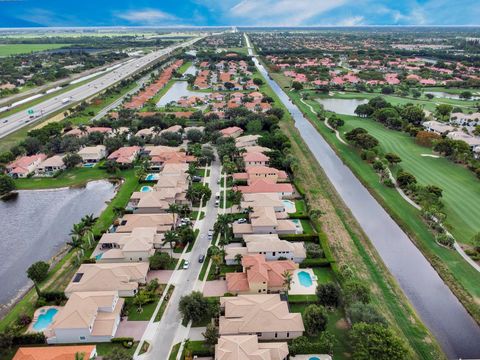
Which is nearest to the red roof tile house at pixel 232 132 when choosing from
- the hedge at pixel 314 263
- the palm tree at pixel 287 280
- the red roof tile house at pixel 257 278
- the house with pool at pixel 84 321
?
the hedge at pixel 314 263

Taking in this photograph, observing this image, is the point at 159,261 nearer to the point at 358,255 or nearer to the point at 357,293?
the point at 357,293

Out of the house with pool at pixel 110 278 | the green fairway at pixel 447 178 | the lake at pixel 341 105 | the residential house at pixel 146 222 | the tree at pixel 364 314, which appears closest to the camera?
the tree at pixel 364 314

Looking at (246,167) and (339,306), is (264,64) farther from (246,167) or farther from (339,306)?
(339,306)

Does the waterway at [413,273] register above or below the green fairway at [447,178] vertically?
below

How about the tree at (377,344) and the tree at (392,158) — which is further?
the tree at (392,158)

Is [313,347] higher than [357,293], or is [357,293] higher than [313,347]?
[357,293]

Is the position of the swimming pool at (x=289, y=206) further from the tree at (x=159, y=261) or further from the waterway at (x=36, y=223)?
the waterway at (x=36, y=223)

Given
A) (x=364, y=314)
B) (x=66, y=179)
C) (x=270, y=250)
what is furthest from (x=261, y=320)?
(x=66, y=179)
